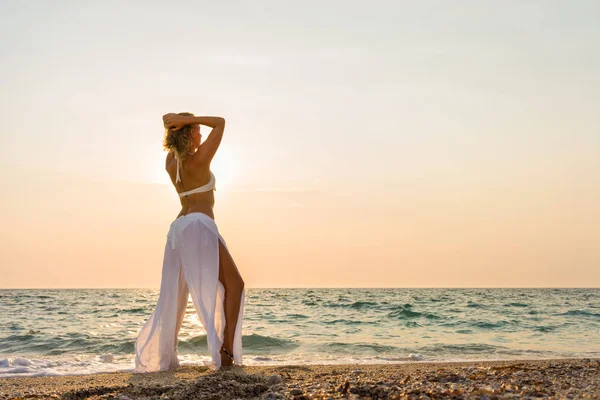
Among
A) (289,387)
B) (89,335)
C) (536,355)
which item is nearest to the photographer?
(289,387)

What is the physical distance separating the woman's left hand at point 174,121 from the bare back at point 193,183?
0.30 meters

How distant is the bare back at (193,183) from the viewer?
5.72 meters

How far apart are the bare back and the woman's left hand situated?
0.30m

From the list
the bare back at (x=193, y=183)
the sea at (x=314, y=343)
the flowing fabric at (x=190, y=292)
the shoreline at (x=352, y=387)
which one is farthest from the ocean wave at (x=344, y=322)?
the shoreline at (x=352, y=387)

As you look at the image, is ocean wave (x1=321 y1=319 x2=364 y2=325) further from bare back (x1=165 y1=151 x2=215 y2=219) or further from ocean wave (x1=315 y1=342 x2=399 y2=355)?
bare back (x1=165 y1=151 x2=215 y2=219)

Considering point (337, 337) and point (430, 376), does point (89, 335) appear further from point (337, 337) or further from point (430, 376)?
point (430, 376)

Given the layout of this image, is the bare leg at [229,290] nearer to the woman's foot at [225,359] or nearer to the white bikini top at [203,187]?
the woman's foot at [225,359]

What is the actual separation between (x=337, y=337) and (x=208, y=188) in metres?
7.49

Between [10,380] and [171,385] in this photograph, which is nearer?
[171,385]

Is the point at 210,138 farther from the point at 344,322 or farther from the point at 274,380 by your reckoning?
the point at 344,322

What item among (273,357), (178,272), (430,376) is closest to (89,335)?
(273,357)

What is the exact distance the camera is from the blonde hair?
5680 millimetres

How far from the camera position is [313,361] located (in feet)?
29.4

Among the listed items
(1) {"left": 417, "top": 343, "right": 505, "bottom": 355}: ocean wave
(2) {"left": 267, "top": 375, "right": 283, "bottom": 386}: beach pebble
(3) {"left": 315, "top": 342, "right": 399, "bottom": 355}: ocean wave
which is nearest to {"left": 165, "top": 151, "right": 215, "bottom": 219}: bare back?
(2) {"left": 267, "top": 375, "right": 283, "bottom": 386}: beach pebble
